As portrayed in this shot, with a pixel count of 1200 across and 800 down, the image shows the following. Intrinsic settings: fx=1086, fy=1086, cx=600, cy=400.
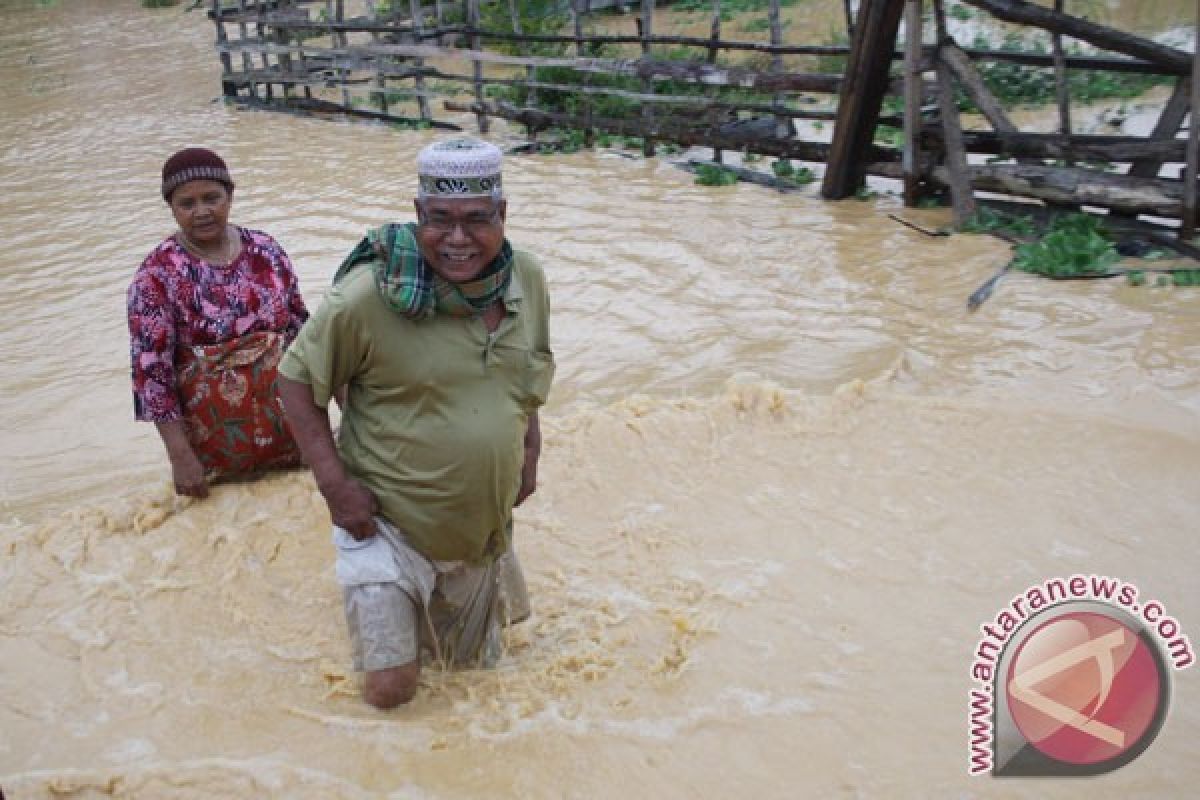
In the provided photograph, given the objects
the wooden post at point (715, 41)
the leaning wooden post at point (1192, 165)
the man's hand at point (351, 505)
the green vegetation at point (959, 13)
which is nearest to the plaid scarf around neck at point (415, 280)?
the man's hand at point (351, 505)

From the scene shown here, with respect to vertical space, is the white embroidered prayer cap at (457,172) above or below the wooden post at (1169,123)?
above

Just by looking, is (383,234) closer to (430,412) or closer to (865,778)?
(430,412)

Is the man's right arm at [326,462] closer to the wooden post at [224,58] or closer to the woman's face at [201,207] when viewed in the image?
the woman's face at [201,207]

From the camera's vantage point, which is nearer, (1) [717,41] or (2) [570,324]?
(2) [570,324]

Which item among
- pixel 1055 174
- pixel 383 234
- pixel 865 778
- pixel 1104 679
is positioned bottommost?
pixel 865 778

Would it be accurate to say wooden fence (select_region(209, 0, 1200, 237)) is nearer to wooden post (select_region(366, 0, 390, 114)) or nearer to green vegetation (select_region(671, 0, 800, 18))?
wooden post (select_region(366, 0, 390, 114))

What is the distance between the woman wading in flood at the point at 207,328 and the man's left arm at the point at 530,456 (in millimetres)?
1349

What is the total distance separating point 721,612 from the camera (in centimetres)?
346

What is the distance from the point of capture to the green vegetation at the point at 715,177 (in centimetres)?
880

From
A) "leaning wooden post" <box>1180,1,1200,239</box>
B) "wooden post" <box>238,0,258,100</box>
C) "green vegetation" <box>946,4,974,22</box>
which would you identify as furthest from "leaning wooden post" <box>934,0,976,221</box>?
"wooden post" <box>238,0,258,100</box>

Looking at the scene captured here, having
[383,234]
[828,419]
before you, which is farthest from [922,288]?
[383,234]

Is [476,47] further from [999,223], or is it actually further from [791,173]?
[999,223]

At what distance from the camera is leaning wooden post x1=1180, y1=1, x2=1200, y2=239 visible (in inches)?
238

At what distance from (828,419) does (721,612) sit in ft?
5.02
